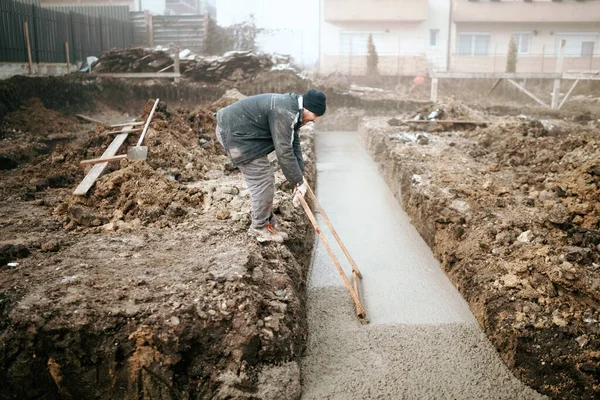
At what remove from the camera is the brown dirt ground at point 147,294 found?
10.7 ft

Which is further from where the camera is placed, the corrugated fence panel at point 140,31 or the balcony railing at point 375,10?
the balcony railing at point 375,10

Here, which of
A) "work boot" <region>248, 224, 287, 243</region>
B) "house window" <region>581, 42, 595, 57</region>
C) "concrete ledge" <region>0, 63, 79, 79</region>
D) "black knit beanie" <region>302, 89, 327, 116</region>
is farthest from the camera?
"house window" <region>581, 42, 595, 57</region>

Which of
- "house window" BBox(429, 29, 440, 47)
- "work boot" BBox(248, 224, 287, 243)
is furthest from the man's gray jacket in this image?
"house window" BBox(429, 29, 440, 47)

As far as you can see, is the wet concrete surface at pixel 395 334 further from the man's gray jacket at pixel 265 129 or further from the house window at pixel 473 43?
the house window at pixel 473 43

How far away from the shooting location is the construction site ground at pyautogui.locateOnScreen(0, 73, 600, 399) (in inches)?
129

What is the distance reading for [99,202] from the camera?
5.80m

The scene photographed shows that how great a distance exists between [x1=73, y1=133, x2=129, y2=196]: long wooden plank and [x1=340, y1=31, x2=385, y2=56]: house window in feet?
58.9

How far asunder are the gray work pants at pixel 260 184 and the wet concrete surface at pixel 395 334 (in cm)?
102

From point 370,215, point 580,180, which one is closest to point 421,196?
point 370,215

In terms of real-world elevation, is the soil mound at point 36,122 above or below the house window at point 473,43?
below

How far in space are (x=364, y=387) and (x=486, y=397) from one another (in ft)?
2.84

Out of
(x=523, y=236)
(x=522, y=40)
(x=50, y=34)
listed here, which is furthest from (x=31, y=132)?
(x=522, y=40)

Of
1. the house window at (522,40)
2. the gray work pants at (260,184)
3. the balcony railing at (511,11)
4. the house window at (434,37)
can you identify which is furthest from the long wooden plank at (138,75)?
the house window at (522,40)

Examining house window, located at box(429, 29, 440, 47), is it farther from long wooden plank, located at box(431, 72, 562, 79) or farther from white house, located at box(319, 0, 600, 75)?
long wooden plank, located at box(431, 72, 562, 79)
